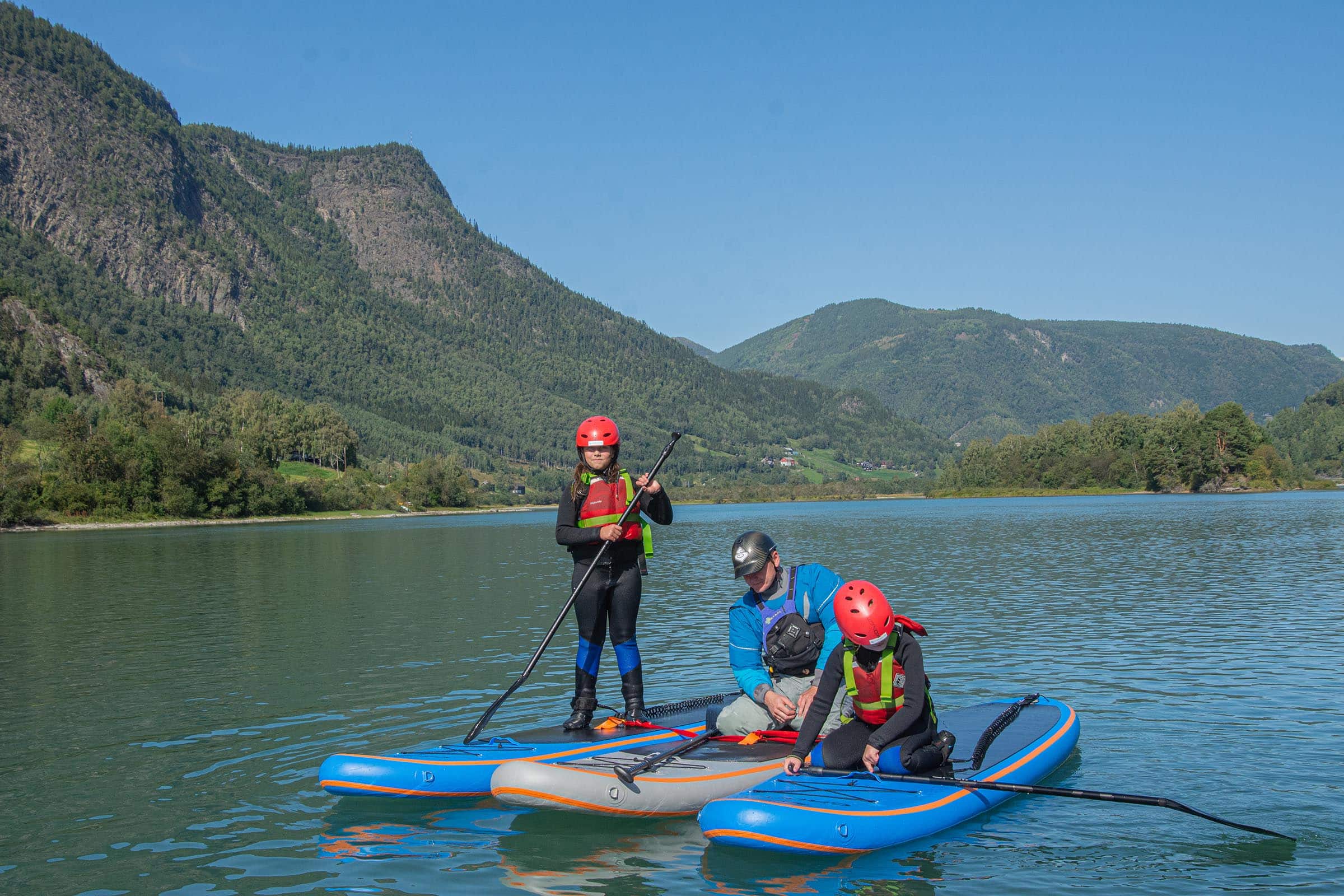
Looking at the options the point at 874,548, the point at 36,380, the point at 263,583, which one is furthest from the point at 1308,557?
the point at 36,380

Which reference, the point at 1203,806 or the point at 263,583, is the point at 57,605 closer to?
the point at 263,583

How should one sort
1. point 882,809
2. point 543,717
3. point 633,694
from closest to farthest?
point 882,809
point 633,694
point 543,717

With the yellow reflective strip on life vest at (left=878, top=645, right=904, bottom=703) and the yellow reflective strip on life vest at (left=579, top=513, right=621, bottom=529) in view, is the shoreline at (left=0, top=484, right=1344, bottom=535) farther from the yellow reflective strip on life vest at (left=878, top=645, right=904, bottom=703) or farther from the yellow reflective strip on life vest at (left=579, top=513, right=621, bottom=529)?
the yellow reflective strip on life vest at (left=878, top=645, right=904, bottom=703)

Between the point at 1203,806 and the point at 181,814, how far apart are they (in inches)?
403

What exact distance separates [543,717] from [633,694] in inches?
133

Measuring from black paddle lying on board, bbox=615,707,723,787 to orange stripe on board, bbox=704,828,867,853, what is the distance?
112 centimetres

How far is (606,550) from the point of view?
11531mm

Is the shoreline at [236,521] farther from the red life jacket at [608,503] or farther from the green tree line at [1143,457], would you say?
the red life jacket at [608,503]

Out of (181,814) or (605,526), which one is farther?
(605,526)

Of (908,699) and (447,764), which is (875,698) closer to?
(908,699)

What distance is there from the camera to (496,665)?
1928cm

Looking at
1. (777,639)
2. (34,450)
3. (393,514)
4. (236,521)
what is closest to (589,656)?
(777,639)

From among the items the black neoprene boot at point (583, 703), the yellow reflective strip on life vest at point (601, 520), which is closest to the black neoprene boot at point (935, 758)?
the black neoprene boot at point (583, 703)

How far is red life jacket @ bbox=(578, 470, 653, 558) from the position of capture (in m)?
11.6
